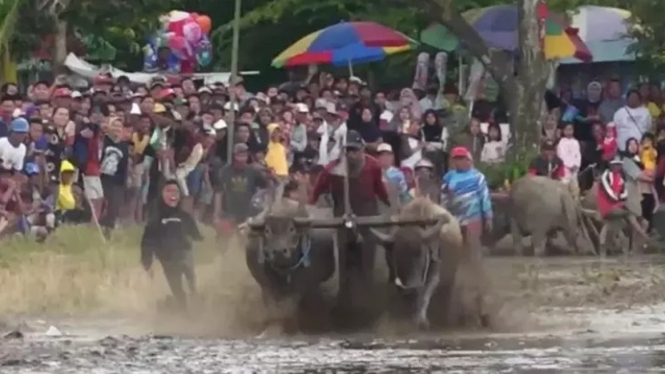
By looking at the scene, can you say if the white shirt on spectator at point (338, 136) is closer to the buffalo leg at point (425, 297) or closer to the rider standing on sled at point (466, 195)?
the rider standing on sled at point (466, 195)

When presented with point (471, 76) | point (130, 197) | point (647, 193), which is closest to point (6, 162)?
point (130, 197)

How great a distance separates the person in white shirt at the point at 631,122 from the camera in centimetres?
2906

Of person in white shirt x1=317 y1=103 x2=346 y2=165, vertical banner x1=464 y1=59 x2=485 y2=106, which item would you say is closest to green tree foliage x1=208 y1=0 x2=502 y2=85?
vertical banner x1=464 y1=59 x2=485 y2=106

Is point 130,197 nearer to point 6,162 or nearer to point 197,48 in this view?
point 6,162

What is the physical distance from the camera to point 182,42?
1617 inches

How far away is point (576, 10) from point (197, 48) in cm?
994

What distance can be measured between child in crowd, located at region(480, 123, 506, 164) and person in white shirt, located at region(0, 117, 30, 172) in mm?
7437

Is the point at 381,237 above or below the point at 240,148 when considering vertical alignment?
below

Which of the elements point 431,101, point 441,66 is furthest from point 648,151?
point 441,66

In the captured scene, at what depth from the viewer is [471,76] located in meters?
34.5

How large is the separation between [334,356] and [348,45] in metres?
17.8

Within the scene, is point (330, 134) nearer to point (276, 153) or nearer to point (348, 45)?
point (276, 153)

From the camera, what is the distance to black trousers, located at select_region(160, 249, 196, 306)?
62.7ft

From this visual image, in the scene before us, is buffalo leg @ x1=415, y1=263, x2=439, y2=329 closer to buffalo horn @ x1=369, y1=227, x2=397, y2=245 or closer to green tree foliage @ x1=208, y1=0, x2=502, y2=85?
buffalo horn @ x1=369, y1=227, x2=397, y2=245
